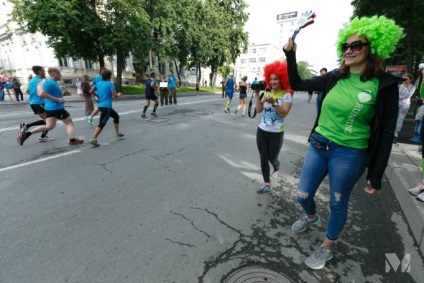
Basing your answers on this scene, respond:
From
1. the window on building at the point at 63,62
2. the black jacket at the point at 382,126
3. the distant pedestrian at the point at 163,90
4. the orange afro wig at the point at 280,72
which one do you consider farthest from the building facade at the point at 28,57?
the black jacket at the point at 382,126

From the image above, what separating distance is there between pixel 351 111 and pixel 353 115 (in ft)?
0.12

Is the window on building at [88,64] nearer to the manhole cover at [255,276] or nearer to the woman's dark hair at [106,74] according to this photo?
the woman's dark hair at [106,74]

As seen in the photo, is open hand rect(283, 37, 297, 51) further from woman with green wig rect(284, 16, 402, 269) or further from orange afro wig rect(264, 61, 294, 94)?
orange afro wig rect(264, 61, 294, 94)

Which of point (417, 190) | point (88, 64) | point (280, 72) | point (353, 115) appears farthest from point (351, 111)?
point (88, 64)

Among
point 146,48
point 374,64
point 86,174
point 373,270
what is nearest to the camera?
point 374,64

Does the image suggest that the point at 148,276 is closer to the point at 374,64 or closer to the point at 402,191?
the point at 374,64

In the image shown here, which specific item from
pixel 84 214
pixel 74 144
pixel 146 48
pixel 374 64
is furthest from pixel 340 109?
pixel 146 48

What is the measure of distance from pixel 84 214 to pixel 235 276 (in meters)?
1.98

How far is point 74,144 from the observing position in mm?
5785

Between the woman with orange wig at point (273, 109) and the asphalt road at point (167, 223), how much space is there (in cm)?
65

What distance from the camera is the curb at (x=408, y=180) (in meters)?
2.73
